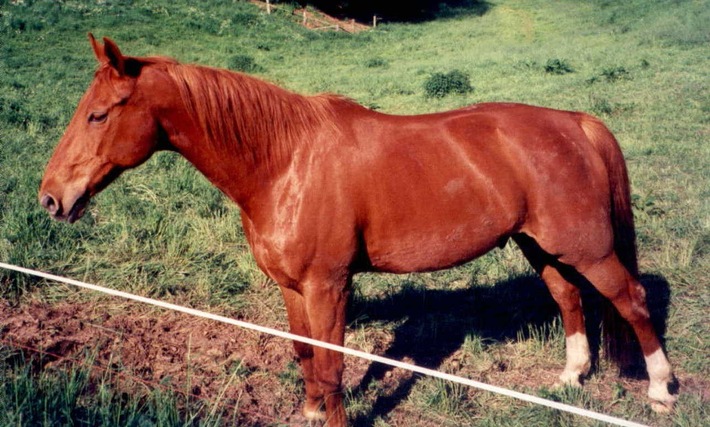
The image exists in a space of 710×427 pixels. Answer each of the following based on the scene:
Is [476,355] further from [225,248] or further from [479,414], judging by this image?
[225,248]

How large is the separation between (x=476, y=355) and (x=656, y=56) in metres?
18.9

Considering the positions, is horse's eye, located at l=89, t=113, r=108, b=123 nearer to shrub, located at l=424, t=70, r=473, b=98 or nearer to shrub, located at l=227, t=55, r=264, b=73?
shrub, located at l=424, t=70, r=473, b=98

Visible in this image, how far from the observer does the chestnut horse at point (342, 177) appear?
281cm

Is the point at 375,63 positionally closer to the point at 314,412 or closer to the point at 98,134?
the point at 314,412

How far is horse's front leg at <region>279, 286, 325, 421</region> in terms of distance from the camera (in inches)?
135

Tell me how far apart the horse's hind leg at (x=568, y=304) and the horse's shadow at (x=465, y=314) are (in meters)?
0.34

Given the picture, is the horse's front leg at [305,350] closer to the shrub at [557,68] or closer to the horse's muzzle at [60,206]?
the horse's muzzle at [60,206]

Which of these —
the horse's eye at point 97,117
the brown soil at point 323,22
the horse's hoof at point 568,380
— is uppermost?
the horse's eye at point 97,117

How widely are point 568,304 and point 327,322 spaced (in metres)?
1.90

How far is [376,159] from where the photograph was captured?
126 inches

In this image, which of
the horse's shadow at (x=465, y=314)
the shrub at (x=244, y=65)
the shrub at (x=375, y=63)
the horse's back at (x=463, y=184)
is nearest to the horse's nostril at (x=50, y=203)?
the horse's back at (x=463, y=184)

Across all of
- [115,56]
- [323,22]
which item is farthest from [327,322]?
[323,22]

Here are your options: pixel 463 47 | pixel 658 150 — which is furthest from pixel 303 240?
pixel 463 47

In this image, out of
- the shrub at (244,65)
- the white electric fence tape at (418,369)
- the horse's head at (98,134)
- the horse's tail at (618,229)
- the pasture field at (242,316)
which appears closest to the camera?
the white electric fence tape at (418,369)
